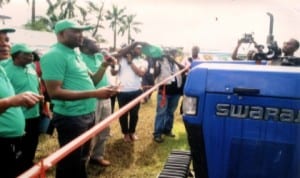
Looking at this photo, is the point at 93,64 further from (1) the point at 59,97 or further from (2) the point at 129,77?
(2) the point at 129,77

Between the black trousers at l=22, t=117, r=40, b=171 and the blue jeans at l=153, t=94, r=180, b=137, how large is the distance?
8.70 feet

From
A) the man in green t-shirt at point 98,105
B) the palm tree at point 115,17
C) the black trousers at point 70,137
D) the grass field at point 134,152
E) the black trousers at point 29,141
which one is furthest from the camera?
the palm tree at point 115,17

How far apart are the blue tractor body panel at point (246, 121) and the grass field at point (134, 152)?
2.59m

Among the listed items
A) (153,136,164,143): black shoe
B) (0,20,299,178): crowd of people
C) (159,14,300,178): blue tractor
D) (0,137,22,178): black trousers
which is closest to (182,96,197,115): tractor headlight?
(159,14,300,178): blue tractor

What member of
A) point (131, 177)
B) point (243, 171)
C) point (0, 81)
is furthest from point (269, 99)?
point (131, 177)

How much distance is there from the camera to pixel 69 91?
10.9ft

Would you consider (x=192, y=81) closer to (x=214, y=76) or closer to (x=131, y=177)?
(x=214, y=76)

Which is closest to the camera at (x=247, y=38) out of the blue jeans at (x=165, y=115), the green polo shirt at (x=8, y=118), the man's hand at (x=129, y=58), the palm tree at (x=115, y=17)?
the blue jeans at (x=165, y=115)

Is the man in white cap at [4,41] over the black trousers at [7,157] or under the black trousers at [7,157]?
over

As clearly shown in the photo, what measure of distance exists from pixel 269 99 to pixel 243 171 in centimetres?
51

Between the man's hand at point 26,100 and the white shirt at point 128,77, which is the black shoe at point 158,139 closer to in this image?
the white shirt at point 128,77

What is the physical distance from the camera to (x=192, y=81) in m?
2.51

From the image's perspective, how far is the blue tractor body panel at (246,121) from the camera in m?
2.35

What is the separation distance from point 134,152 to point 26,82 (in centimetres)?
227
